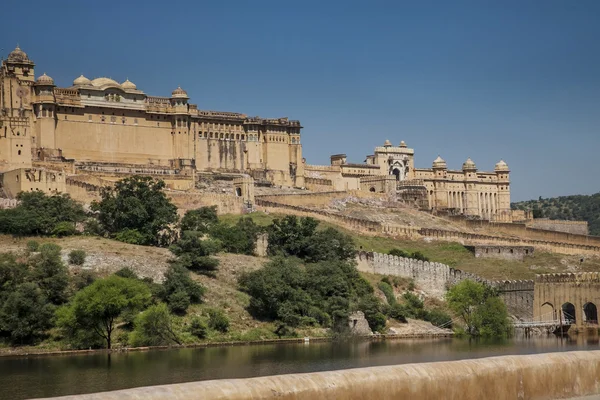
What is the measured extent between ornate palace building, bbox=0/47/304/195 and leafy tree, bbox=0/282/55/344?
20579 mm

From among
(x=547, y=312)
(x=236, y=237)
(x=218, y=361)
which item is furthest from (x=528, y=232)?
(x=218, y=361)

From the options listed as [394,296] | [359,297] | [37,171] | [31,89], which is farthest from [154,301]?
[31,89]

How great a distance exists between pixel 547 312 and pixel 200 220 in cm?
1961

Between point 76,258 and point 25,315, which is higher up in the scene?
point 76,258

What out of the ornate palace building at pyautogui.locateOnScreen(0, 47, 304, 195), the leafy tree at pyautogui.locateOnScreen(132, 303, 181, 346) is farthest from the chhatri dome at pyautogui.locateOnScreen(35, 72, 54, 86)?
the leafy tree at pyautogui.locateOnScreen(132, 303, 181, 346)

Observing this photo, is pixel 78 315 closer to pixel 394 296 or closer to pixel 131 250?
pixel 131 250

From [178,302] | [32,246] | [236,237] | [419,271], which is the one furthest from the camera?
[419,271]

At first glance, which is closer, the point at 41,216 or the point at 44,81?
the point at 41,216

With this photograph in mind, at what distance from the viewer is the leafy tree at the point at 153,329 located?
142 ft

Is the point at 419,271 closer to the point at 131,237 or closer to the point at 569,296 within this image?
the point at 569,296

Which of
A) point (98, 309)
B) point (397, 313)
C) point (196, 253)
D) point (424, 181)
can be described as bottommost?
point (397, 313)

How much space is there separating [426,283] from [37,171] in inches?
949

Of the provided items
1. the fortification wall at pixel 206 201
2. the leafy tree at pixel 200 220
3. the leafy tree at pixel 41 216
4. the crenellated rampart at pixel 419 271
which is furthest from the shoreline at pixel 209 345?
the fortification wall at pixel 206 201

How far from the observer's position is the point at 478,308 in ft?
173
